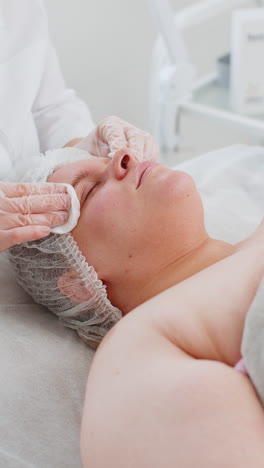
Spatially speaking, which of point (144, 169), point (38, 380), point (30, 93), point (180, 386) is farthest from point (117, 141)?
point (180, 386)

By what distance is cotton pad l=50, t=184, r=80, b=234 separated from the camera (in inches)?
46.6

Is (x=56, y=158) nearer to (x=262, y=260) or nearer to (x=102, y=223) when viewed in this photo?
(x=102, y=223)

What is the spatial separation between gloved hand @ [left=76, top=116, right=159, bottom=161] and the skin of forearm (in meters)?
0.43

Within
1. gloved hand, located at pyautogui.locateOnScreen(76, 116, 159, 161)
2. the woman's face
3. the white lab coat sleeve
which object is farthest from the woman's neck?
the white lab coat sleeve

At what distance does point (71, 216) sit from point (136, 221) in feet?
0.39

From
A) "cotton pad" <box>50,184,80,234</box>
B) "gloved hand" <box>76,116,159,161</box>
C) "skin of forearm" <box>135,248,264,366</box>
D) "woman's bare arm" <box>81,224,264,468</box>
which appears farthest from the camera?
"gloved hand" <box>76,116,159,161</box>

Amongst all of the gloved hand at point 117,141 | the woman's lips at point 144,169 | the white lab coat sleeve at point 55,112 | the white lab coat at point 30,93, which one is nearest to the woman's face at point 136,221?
the woman's lips at point 144,169

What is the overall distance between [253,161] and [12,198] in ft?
2.80

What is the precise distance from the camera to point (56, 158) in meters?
1.35

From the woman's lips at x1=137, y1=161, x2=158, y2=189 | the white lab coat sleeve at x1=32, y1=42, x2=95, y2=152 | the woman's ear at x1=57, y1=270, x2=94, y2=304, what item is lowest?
the woman's ear at x1=57, y1=270, x2=94, y2=304

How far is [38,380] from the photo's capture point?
1.14 meters

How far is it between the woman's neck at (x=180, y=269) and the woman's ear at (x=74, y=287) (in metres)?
0.08

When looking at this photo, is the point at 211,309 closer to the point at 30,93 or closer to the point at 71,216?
the point at 71,216

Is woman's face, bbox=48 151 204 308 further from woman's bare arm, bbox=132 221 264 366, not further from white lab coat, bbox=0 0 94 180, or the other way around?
white lab coat, bbox=0 0 94 180
